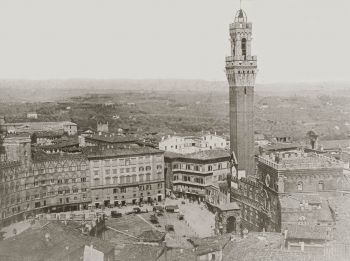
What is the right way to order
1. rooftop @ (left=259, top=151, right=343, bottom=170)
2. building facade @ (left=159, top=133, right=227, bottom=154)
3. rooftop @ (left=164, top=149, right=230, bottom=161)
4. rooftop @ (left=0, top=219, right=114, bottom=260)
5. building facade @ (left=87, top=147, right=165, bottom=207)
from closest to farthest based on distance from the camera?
rooftop @ (left=0, top=219, right=114, bottom=260) → rooftop @ (left=259, top=151, right=343, bottom=170) → building facade @ (left=87, top=147, right=165, bottom=207) → rooftop @ (left=164, top=149, right=230, bottom=161) → building facade @ (left=159, top=133, right=227, bottom=154)

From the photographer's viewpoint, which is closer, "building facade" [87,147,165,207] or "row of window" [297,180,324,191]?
"row of window" [297,180,324,191]

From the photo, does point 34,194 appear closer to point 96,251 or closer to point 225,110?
point 96,251

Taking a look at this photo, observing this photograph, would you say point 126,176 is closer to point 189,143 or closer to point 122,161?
point 122,161

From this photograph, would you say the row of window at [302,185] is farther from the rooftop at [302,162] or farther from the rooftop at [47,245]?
the rooftop at [47,245]

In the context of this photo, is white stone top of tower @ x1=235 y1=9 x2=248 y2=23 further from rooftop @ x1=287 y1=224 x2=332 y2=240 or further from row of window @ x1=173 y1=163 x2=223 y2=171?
rooftop @ x1=287 y1=224 x2=332 y2=240

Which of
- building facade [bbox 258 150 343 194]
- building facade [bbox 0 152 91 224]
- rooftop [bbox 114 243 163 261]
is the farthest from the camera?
building facade [bbox 0 152 91 224]

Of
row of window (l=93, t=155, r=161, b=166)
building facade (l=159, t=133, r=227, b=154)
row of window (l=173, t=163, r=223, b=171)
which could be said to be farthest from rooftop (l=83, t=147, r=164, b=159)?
building facade (l=159, t=133, r=227, b=154)
